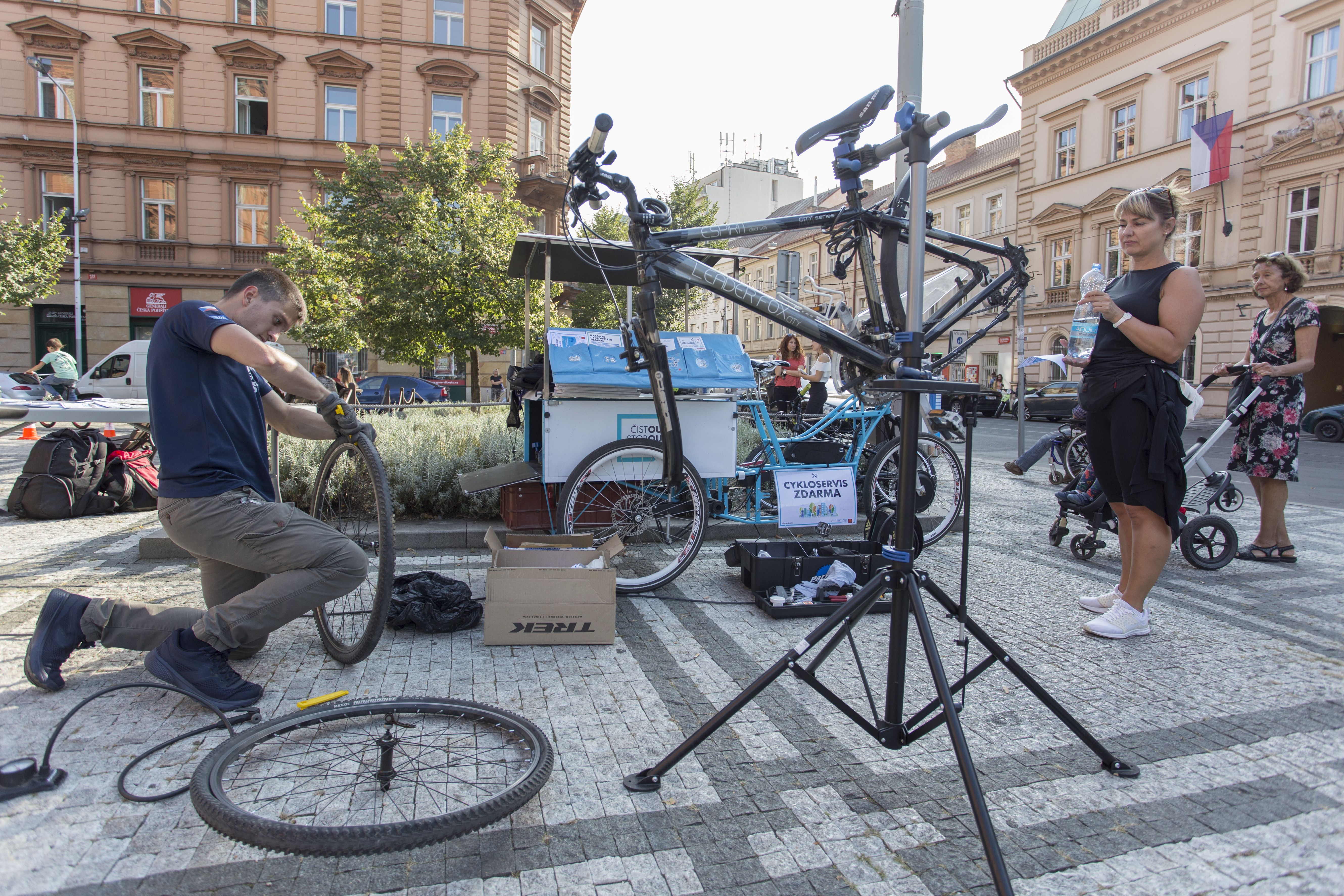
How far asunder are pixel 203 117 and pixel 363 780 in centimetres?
3406

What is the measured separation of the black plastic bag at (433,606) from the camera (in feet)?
12.4

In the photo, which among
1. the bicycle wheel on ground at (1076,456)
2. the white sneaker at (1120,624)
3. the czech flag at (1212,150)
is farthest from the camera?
the czech flag at (1212,150)

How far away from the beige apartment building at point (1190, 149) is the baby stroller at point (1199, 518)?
2071 cm

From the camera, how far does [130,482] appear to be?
6.85 metres

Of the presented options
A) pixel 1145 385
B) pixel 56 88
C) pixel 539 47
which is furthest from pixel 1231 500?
pixel 56 88

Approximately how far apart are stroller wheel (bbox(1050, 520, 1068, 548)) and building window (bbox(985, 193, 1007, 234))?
38388mm

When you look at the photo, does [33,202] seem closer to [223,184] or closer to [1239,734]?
[223,184]

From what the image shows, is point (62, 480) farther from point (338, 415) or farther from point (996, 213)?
point (996, 213)

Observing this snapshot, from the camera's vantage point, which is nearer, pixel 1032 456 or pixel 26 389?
pixel 1032 456

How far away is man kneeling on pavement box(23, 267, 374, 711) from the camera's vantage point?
115 inches

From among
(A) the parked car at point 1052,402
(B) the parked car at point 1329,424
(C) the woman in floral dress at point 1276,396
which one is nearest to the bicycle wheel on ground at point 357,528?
(C) the woman in floral dress at point 1276,396

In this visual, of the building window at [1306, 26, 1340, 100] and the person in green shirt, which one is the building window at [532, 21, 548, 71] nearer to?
the person in green shirt

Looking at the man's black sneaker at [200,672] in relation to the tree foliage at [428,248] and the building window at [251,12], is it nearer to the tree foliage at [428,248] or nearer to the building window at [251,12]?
the tree foliage at [428,248]

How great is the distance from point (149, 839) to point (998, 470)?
443 inches
